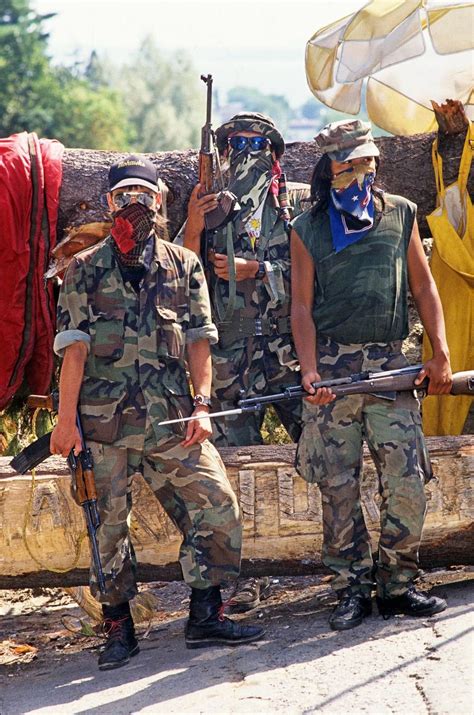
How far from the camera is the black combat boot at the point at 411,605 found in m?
5.62

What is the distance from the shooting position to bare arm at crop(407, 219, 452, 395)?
570 centimetres

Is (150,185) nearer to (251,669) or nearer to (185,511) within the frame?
(185,511)

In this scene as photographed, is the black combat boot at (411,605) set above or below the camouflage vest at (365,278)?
below

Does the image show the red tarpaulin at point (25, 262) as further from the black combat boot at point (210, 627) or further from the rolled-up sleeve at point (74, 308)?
the black combat boot at point (210, 627)

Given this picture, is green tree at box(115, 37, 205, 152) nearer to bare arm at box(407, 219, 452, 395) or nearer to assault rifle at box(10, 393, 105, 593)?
bare arm at box(407, 219, 452, 395)

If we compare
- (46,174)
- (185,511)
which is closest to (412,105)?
(46,174)

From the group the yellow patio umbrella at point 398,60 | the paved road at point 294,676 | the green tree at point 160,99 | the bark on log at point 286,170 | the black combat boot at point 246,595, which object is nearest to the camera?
the paved road at point 294,676

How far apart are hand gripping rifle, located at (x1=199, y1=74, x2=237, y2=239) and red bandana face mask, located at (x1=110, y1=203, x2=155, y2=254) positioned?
0.93 meters

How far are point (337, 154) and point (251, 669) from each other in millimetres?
2351

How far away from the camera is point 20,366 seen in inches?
282

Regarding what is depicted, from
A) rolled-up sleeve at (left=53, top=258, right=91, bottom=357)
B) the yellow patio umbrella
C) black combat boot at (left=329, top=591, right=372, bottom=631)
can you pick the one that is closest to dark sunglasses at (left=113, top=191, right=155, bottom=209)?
rolled-up sleeve at (left=53, top=258, right=91, bottom=357)

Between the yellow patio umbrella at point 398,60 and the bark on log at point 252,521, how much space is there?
9.40 ft

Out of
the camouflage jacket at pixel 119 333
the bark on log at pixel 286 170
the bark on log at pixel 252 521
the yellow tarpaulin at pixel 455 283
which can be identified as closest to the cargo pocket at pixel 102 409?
the camouflage jacket at pixel 119 333

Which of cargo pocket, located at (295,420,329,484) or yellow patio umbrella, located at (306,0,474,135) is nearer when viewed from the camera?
cargo pocket, located at (295,420,329,484)
